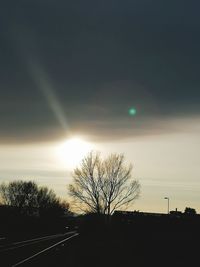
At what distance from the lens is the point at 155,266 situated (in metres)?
22.6

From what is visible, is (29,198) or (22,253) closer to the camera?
(22,253)

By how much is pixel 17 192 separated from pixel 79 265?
133799 mm

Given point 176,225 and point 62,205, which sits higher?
→ point 62,205

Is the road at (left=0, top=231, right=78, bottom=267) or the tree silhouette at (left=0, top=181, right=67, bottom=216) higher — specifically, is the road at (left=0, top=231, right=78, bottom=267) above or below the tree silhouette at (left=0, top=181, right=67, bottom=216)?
below

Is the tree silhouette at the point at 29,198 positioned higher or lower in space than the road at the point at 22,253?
higher

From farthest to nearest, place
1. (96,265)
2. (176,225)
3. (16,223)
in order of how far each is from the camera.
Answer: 1. (16,223)
2. (176,225)
3. (96,265)

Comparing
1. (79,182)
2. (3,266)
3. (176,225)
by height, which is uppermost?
(79,182)

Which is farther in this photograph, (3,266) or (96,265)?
(96,265)

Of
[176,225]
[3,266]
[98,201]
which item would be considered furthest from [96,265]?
[98,201]

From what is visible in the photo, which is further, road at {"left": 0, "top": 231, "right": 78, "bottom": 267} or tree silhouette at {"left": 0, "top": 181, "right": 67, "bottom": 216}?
tree silhouette at {"left": 0, "top": 181, "right": 67, "bottom": 216}

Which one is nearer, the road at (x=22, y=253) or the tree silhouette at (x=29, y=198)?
the road at (x=22, y=253)

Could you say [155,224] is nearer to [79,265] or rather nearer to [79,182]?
[79,182]

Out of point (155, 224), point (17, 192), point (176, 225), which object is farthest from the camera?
point (17, 192)

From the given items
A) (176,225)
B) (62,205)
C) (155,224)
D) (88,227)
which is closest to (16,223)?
(88,227)
